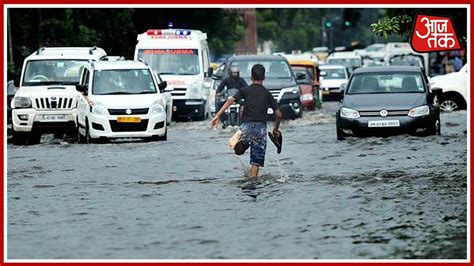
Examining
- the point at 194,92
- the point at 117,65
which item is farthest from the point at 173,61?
the point at 117,65

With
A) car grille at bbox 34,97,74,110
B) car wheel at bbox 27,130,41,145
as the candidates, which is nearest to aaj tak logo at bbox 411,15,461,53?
car grille at bbox 34,97,74,110

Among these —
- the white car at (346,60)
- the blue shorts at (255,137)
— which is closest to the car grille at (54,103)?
the blue shorts at (255,137)

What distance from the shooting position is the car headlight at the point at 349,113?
24.5 m

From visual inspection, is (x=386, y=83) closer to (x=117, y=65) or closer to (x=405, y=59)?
(x=117, y=65)

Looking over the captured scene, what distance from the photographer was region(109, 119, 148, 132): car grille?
25734mm

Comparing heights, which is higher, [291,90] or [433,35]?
[433,35]

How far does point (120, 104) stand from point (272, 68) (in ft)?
28.6

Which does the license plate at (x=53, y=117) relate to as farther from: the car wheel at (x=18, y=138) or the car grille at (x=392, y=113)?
the car grille at (x=392, y=113)

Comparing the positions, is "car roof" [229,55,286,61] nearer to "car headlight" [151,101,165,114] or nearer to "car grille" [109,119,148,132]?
"car headlight" [151,101,165,114]

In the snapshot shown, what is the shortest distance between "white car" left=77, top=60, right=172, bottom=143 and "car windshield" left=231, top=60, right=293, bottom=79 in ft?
20.7

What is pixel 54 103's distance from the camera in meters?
27.2

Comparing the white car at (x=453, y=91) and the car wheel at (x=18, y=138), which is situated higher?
the car wheel at (x=18, y=138)

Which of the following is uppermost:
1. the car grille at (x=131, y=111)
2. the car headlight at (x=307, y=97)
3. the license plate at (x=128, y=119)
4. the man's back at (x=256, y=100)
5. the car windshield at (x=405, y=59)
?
the man's back at (x=256, y=100)

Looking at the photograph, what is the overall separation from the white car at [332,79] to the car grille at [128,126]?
2720cm
